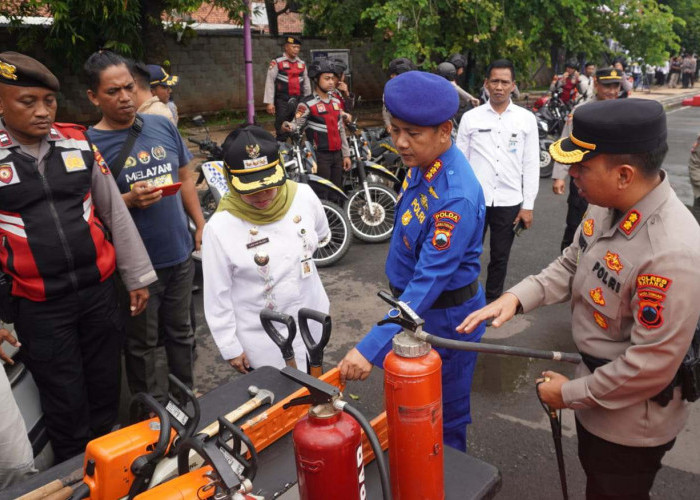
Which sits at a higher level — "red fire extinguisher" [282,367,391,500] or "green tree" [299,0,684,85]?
"green tree" [299,0,684,85]

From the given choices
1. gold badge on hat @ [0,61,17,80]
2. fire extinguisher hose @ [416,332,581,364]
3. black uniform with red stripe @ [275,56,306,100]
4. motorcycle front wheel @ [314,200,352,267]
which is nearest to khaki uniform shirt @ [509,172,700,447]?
fire extinguisher hose @ [416,332,581,364]

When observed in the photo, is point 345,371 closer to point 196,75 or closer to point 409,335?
point 409,335

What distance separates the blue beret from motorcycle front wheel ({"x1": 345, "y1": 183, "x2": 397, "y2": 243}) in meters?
4.43

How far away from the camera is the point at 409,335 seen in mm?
1540

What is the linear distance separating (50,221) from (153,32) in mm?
7735

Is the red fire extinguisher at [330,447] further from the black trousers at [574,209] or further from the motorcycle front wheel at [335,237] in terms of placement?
the motorcycle front wheel at [335,237]

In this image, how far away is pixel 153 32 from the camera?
927cm

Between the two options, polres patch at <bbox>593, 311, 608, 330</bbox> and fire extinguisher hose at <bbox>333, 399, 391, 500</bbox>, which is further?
polres patch at <bbox>593, 311, 608, 330</bbox>

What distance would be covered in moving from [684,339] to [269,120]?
48.5 feet

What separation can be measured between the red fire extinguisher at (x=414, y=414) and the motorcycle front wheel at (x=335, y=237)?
4.62 metres

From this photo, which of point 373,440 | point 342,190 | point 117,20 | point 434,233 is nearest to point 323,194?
point 342,190

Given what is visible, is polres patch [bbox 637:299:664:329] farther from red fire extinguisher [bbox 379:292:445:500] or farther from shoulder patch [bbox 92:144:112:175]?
shoulder patch [bbox 92:144:112:175]

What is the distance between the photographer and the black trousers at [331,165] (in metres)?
6.83

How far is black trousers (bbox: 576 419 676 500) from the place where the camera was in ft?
6.29
